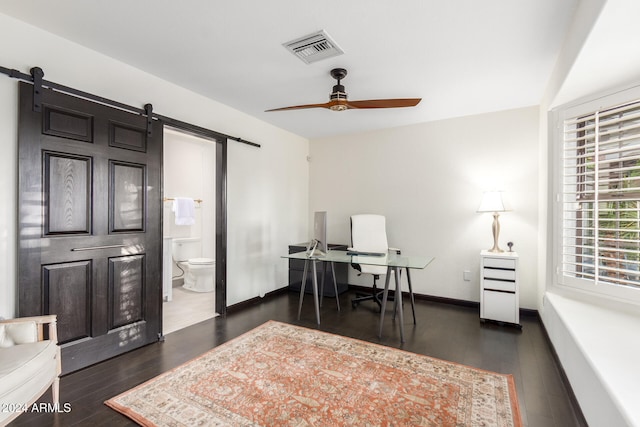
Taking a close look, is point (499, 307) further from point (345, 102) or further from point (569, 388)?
point (345, 102)

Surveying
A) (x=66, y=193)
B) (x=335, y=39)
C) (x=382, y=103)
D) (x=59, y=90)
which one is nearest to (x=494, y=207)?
(x=382, y=103)

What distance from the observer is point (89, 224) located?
2375 millimetres

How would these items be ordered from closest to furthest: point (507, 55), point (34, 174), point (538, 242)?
1. point (34, 174)
2. point (507, 55)
3. point (538, 242)

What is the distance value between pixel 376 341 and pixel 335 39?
8.76 ft

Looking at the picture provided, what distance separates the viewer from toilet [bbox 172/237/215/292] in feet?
14.9

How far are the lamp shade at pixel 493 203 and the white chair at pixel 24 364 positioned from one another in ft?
13.1

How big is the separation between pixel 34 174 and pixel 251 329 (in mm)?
2256

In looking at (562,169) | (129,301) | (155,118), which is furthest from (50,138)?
(562,169)

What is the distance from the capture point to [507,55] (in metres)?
2.46

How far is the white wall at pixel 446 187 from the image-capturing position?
3617 millimetres

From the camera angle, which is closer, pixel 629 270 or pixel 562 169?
pixel 629 270

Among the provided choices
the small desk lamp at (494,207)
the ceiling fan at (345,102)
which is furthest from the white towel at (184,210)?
the small desk lamp at (494,207)

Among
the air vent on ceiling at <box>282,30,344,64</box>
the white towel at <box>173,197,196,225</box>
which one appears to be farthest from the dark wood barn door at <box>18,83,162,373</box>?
the white towel at <box>173,197,196,225</box>

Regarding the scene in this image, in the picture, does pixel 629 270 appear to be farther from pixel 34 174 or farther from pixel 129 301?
pixel 34 174
